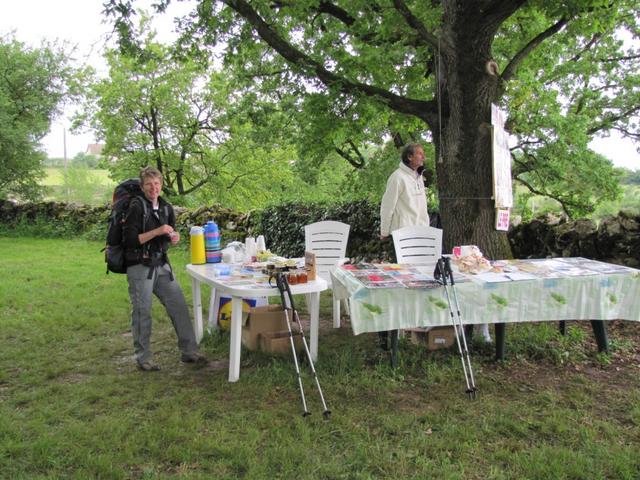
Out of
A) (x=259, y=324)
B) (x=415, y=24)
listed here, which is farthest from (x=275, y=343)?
(x=415, y=24)

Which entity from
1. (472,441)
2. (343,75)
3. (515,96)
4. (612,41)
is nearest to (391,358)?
(472,441)

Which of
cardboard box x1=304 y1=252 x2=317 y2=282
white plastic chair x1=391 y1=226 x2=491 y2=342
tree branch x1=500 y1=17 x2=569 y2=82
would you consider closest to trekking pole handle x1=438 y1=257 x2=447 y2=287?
cardboard box x1=304 y1=252 x2=317 y2=282

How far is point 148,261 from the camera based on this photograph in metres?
4.16

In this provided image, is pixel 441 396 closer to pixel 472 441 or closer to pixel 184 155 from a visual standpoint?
pixel 472 441

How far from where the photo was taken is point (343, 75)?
598 cm

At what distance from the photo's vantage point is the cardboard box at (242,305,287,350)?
467 centimetres

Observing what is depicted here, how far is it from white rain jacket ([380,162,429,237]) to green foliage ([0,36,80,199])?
46.2ft

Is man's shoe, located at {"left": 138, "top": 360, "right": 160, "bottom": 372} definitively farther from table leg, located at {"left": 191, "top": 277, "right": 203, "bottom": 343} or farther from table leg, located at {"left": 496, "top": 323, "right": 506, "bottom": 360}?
table leg, located at {"left": 496, "top": 323, "right": 506, "bottom": 360}

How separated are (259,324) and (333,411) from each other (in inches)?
57.4

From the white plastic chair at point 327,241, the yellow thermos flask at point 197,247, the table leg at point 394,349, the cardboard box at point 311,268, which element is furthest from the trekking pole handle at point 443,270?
the yellow thermos flask at point 197,247

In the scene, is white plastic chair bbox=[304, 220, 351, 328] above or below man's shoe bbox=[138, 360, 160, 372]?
above

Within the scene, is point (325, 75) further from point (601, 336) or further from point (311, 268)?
point (601, 336)

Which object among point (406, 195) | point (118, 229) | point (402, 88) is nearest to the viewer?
point (118, 229)

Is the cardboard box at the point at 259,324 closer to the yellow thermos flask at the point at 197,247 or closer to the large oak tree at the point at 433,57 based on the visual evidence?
the yellow thermos flask at the point at 197,247
